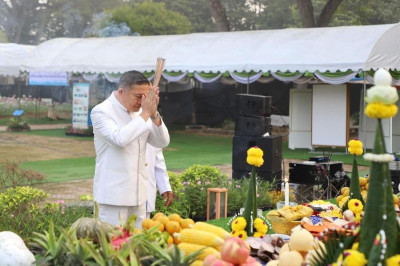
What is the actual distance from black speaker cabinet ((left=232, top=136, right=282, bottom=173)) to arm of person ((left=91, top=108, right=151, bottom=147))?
5776mm

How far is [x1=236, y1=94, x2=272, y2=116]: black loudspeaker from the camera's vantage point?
444 inches

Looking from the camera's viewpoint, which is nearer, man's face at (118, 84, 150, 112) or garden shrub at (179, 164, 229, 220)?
man's face at (118, 84, 150, 112)

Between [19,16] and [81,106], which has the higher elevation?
[19,16]

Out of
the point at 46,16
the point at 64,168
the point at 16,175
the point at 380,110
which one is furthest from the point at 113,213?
the point at 46,16

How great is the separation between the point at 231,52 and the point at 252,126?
423 inches

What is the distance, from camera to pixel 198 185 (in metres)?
9.30

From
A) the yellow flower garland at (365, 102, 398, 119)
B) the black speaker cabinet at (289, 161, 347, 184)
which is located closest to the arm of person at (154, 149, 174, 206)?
the yellow flower garland at (365, 102, 398, 119)

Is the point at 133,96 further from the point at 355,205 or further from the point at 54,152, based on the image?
the point at 54,152

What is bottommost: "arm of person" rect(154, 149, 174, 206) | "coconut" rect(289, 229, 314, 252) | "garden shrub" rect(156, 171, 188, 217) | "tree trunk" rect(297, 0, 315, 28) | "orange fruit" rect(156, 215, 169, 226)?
"garden shrub" rect(156, 171, 188, 217)

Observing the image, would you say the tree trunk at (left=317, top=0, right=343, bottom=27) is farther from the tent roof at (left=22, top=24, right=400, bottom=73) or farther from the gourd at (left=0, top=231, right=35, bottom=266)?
the gourd at (left=0, top=231, right=35, bottom=266)

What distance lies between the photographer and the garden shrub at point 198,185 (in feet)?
29.5

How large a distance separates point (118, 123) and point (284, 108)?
21.8 m

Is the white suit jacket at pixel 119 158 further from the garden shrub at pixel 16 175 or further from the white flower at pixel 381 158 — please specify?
the garden shrub at pixel 16 175

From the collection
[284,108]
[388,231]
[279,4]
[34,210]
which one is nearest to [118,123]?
[34,210]
